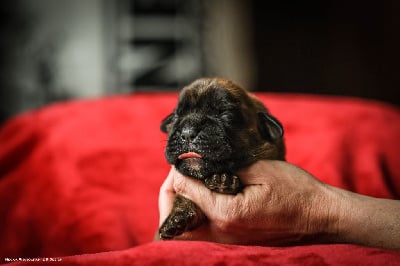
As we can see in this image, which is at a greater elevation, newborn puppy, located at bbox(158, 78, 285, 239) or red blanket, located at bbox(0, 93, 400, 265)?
newborn puppy, located at bbox(158, 78, 285, 239)

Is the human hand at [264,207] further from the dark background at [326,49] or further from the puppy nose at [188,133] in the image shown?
the dark background at [326,49]

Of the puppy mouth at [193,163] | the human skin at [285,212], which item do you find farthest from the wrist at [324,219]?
the puppy mouth at [193,163]

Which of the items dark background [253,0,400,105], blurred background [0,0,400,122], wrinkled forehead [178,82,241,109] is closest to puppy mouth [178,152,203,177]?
wrinkled forehead [178,82,241,109]

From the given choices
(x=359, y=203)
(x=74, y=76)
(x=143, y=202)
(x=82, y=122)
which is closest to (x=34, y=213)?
A: (x=143, y=202)

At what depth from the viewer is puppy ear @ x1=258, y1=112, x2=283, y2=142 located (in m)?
1.15

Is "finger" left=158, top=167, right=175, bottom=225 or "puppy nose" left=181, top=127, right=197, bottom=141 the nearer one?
"puppy nose" left=181, top=127, right=197, bottom=141

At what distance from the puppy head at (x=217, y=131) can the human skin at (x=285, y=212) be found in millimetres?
42

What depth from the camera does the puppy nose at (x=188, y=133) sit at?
102cm

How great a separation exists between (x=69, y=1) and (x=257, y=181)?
3358 millimetres

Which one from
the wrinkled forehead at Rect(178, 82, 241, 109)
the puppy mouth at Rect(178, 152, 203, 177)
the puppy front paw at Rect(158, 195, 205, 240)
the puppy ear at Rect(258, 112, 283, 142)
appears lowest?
the puppy front paw at Rect(158, 195, 205, 240)

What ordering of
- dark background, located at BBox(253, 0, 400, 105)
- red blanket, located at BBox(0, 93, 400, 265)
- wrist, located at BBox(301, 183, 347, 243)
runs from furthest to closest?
dark background, located at BBox(253, 0, 400, 105) → wrist, located at BBox(301, 183, 347, 243) → red blanket, located at BBox(0, 93, 400, 265)

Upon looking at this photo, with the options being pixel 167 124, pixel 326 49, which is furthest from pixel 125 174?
pixel 326 49

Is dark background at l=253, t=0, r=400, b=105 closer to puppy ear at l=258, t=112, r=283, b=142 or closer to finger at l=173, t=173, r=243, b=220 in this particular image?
puppy ear at l=258, t=112, r=283, b=142

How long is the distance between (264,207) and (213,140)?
0.61ft
